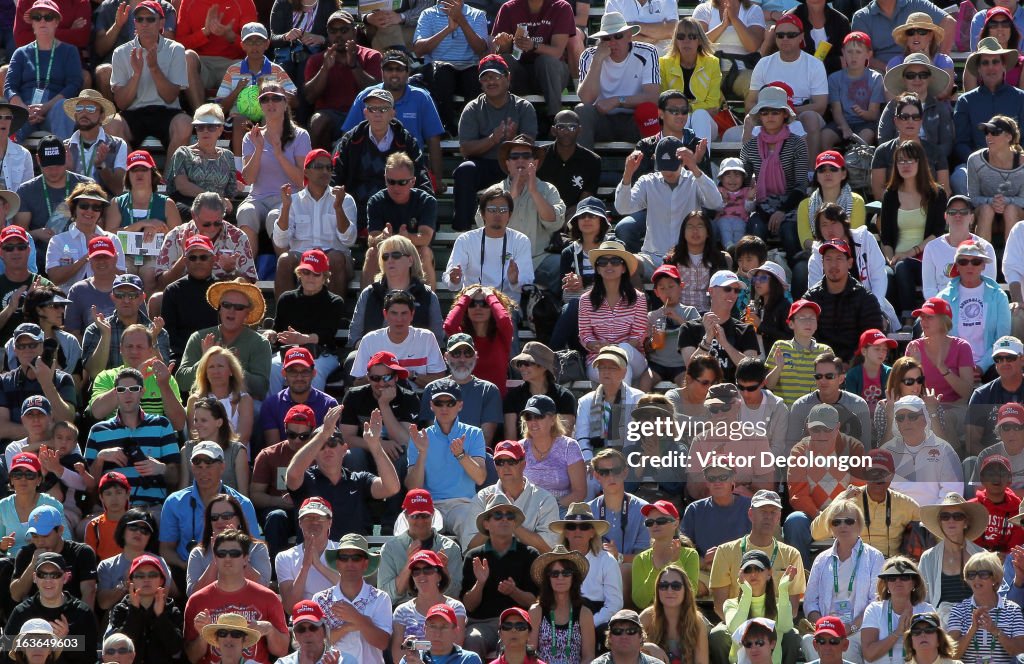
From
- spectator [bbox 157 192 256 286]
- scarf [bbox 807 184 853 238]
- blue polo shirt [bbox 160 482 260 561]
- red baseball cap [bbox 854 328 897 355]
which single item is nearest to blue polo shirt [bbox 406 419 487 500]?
blue polo shirt [bbox 160 482 260 561]

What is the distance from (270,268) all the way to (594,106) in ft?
9.48

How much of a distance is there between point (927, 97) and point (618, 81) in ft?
7.78

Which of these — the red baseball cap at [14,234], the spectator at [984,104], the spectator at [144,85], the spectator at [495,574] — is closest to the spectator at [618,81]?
the spectator at [984,104]

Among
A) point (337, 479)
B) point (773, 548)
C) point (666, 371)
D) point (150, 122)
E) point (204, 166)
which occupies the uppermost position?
point (150, 122)

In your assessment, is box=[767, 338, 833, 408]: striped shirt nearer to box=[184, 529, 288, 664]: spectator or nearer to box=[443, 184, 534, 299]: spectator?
box=[443, 184, 534, 299]: spectator

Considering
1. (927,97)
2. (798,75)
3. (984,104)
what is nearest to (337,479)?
(798,75)

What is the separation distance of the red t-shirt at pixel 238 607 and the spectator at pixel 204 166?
462 cm

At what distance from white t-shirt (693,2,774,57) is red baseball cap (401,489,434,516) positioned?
243 inches

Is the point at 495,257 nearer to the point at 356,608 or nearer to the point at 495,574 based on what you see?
the point at 495,574

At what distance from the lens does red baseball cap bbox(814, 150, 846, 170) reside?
1508 centimetres

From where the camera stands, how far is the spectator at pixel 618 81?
16.4 meters

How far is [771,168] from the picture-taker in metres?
15.5

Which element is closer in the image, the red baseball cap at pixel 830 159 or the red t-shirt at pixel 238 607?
the red t-shirt at pixel 238 607

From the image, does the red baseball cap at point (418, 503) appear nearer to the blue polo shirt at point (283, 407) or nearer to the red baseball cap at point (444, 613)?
the red baseball cap at point (444, 613)
